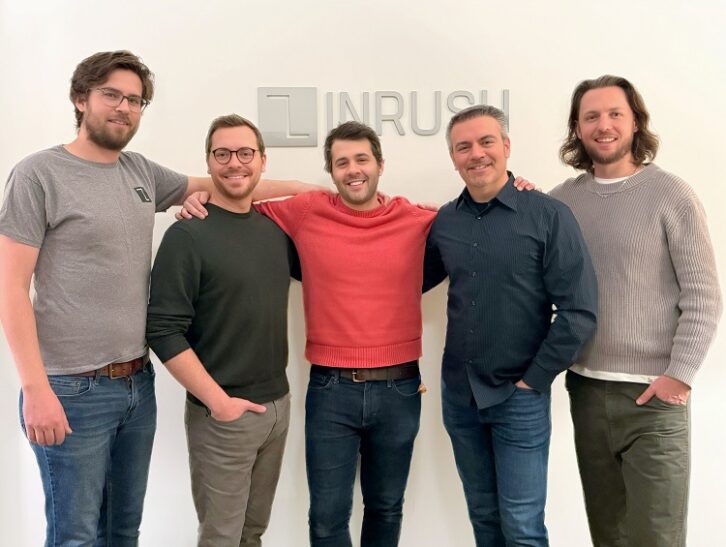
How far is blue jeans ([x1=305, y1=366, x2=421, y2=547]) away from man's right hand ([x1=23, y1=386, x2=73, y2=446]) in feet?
2.63

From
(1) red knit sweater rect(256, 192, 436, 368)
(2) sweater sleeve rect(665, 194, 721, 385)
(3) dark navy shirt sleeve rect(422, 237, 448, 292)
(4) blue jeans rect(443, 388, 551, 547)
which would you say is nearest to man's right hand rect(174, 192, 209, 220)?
(1) red knit sweater rect(256, 192, 436, 368)

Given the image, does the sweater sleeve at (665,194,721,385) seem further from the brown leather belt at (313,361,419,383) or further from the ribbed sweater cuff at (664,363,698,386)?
the brown leather belt at (313,361,419,383)

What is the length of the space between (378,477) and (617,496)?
825 millimetres

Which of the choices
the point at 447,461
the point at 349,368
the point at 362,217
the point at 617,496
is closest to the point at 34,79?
the point at 362,217

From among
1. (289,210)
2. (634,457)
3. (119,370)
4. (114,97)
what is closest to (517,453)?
(634,457)

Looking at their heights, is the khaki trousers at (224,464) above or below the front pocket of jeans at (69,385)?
below

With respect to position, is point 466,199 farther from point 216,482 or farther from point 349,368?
point 216,482

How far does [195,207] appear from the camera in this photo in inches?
69.2

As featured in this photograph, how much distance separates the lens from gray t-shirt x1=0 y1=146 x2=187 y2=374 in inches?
58.2

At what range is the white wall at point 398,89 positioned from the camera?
215cm

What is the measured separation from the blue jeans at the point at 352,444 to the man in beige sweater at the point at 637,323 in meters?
0.61

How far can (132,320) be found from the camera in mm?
1617

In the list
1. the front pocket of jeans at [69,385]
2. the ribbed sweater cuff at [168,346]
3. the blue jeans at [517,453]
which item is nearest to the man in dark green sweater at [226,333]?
the ribbed sweater cuff at [168,346]

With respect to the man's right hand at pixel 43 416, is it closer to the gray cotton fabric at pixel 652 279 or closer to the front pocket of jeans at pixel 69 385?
the front pocket of jeans at pixel 69 385
